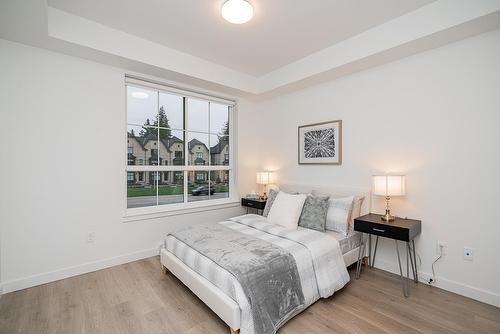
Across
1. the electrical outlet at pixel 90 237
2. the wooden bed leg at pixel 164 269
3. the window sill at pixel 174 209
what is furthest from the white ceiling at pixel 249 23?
the wooden bed leg at pixel 164 269

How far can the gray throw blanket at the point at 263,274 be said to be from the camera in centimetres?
177

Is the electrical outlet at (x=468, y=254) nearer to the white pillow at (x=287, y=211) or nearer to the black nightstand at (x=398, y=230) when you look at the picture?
the black nightstand at (x=398, y=230)

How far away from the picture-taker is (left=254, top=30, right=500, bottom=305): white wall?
226 centimetres

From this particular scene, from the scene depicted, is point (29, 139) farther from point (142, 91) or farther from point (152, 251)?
point (152, 251)

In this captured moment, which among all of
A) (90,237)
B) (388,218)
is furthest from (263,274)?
(90,237)

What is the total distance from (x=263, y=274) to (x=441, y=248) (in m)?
2.03

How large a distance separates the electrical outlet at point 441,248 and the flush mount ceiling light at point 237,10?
120 inches

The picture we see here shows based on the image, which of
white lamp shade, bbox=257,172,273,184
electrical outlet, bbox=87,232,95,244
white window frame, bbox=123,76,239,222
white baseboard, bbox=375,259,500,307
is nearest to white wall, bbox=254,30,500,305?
white baseboard, bbox=375,259,500,307

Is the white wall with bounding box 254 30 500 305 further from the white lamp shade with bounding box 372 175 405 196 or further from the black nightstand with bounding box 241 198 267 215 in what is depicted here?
the black nightstand with bounding box 241 198 267 215

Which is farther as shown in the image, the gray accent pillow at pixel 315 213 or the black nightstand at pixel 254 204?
the black nightstand at pixel 254 204

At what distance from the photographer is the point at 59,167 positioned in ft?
8.81

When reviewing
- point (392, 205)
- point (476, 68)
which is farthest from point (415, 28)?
point (392, 205)

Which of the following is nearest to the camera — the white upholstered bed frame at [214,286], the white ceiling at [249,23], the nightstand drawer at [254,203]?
the white upholstered bed frame at [214,286]

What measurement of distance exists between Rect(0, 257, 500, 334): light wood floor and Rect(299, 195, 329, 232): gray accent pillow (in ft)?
2.31
